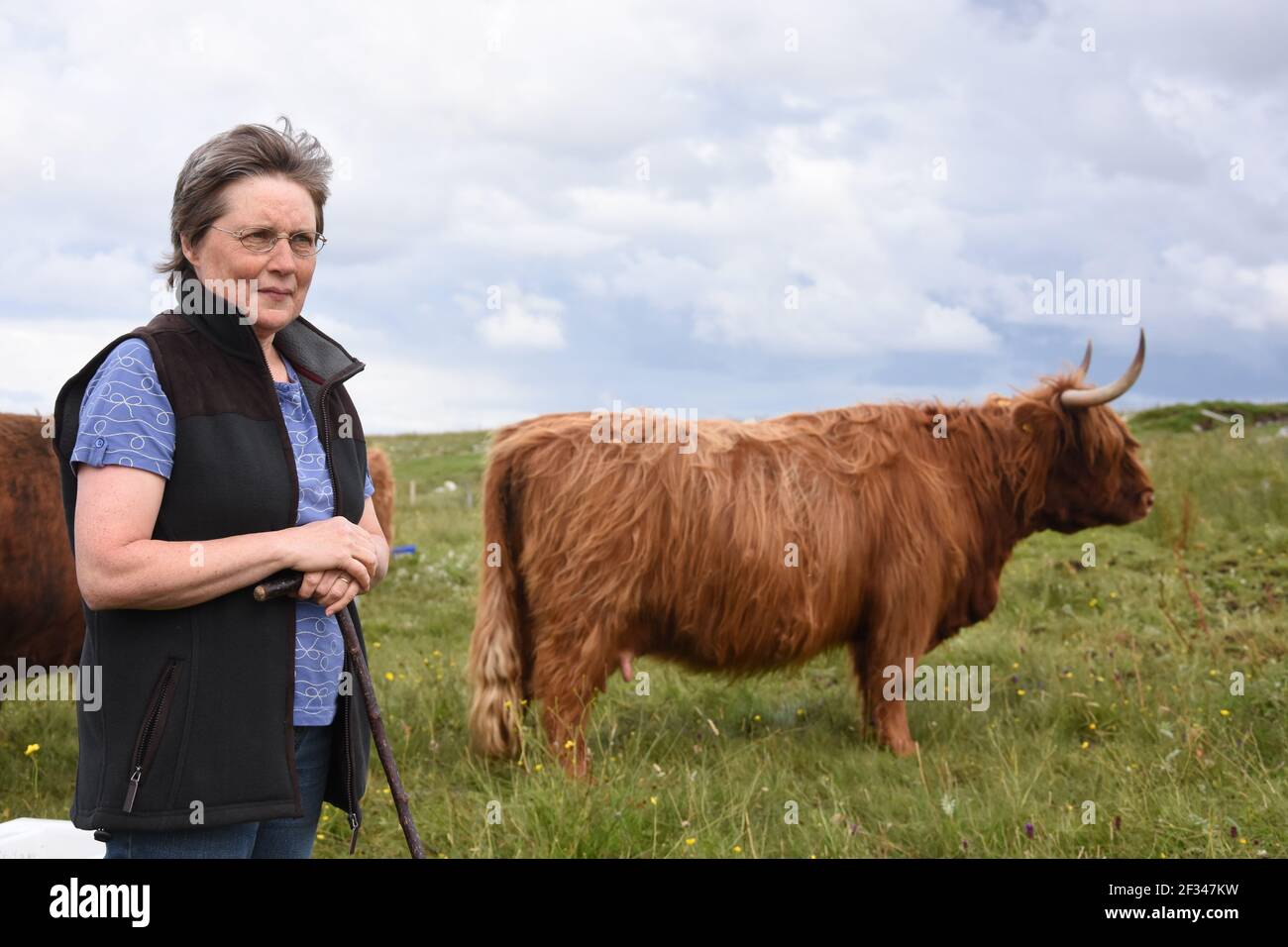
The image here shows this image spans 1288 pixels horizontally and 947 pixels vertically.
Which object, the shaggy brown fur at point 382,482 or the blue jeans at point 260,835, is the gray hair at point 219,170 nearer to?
the blue jeans at point 260,835

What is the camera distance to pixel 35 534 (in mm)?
4898

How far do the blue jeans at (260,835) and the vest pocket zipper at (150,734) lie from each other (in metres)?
0.09

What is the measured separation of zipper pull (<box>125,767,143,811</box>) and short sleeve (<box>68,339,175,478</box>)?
1.78 ft

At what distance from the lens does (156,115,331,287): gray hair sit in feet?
7.10

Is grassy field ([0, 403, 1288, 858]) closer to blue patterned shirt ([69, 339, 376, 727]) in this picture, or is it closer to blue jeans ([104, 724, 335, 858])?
blue jeans ([104, 724, 335, 858])

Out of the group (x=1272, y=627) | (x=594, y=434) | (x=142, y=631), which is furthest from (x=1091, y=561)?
(x=142, y=631)

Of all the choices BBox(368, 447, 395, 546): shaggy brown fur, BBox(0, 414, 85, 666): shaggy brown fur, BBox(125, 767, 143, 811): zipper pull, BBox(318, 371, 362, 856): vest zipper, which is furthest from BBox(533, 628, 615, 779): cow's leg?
→ BBox(368, 447, 395, 546): shaggy brown fur

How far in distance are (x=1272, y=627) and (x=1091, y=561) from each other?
1716mm

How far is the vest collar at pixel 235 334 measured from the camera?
2162 millimetres

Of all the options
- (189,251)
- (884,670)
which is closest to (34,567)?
(189,251)

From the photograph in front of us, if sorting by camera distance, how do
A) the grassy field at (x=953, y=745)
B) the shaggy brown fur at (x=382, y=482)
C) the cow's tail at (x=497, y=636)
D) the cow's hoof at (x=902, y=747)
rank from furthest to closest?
the shaggy brown fur at (x=382, y=482) → the cow's hoof at (x=902, y=747) → the cow's tail at (x=497, y=636) → the grassy field at (x=953, y=745)

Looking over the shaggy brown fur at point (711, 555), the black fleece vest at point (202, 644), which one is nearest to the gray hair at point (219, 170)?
the black fleece vest at point (202, 644)

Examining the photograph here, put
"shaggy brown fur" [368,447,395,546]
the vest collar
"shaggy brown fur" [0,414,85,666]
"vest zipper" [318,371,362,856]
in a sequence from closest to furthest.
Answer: the vest collar → "vest zipper" [318,371,362,856] → "shaggy brown fur" [0,414,85,666] → "shaggy brown fur" [368,447,395,546]
